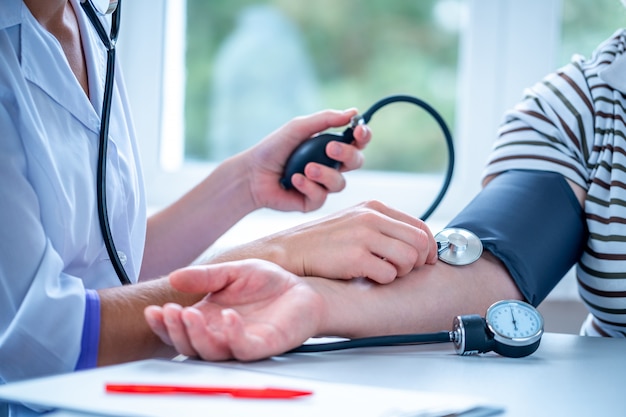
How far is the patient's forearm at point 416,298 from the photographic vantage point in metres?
0.83

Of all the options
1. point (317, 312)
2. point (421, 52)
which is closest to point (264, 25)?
point (421, 52)

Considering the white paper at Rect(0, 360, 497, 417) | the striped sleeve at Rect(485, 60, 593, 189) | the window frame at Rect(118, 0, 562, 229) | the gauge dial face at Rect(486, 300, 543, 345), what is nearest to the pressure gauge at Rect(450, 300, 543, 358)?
the gauge dial face at Rect(486, 300, 543, 345)

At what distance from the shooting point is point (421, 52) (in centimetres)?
204

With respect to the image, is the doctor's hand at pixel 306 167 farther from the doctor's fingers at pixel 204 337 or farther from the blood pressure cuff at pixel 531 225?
the doctor's fingers at pixel 204 337

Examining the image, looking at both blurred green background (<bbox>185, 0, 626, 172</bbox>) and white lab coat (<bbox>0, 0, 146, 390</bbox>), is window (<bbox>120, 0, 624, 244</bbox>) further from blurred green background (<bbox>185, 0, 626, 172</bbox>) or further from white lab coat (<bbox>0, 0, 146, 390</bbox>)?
white lab coat (<bbox>0, 0, 146, 390</bbox>)

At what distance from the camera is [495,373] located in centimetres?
71

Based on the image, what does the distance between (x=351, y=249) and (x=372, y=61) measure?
1.34 m

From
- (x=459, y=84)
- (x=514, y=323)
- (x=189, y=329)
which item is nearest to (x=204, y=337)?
(x=189, y=329)

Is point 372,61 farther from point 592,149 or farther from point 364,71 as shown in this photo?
point 592,149

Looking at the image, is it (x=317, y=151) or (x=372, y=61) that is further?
(x=372, y=61)

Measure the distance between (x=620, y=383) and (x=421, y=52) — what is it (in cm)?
145

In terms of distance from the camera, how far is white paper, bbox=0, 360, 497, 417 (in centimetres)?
51

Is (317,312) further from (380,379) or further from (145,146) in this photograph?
(145,146)

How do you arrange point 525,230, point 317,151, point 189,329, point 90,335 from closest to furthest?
1. point 189,329
2. point 90,335
3. point 525,230
4. point 317,151
